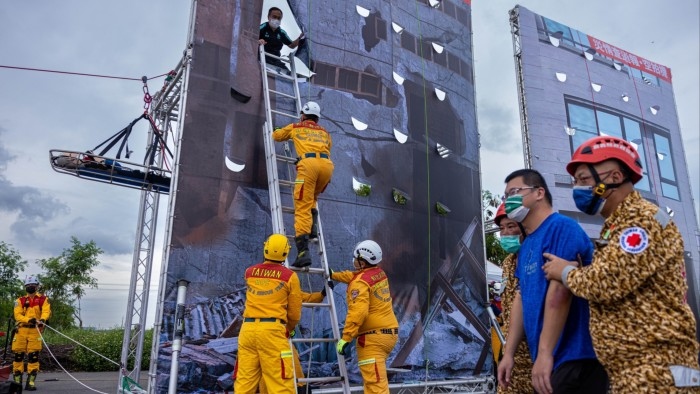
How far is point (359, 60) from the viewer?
7105 mm

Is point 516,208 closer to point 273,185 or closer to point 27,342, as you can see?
point 273,185

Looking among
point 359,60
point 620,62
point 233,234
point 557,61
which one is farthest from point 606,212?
point 620,62

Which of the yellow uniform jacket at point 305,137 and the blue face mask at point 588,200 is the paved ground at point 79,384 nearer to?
the yellow uniform jacket at point 305,137

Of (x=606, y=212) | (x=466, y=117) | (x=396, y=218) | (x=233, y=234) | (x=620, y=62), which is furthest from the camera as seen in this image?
(x=620, y=62)

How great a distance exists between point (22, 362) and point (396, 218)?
6223mm

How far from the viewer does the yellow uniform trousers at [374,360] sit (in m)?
4.62

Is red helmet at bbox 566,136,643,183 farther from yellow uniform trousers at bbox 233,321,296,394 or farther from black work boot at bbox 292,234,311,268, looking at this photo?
black work boot at bbox 292,234,311,268

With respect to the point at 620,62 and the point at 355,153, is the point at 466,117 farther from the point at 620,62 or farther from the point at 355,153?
the point at 620,62

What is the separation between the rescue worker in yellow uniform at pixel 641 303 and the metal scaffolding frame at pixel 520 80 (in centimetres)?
875

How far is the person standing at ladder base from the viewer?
6277mm

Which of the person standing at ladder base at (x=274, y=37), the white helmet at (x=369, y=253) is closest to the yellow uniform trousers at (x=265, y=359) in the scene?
the white helmet at (x=369, y=253)

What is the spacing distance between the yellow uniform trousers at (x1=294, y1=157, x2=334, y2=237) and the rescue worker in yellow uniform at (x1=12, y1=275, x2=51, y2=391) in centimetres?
526

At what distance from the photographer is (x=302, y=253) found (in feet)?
15.9

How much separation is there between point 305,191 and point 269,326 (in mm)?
1485
